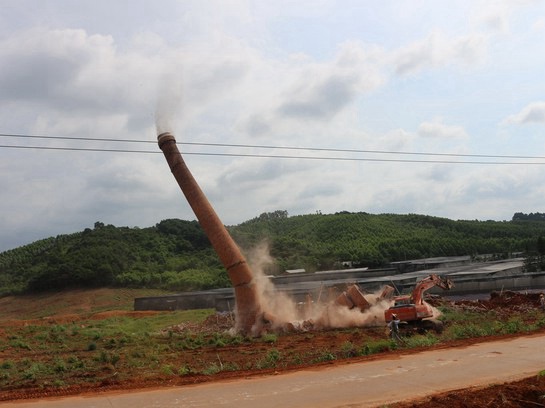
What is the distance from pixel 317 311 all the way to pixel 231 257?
19.0 feet

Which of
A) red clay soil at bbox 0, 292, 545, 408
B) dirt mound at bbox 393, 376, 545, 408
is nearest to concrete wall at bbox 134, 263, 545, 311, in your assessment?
red clay soil at bbox 0, 292, 545, 408

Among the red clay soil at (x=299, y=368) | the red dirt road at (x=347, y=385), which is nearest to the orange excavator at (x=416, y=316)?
the red clay soil at (x=299, y=368)

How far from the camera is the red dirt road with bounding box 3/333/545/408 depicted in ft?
34.8

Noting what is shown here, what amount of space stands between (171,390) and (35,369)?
23.3 feet

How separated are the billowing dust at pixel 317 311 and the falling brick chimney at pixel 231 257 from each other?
21.4 inches

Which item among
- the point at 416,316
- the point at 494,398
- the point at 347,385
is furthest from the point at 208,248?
the point at 494,398

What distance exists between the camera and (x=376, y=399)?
1032cm

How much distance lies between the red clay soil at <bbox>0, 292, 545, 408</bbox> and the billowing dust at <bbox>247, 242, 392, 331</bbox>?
1.16m

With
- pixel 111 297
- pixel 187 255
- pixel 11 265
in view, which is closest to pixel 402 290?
pixel 111 297

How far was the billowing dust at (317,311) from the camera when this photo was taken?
87.3ft

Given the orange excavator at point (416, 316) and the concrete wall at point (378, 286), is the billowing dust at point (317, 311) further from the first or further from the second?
the concrete wall at point (378, 286)

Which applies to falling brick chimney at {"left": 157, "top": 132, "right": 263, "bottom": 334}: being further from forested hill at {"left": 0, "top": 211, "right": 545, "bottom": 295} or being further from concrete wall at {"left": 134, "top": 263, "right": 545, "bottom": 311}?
forested hill at {"left": 0, "top": 211, "right": 545, "bottom": 295}

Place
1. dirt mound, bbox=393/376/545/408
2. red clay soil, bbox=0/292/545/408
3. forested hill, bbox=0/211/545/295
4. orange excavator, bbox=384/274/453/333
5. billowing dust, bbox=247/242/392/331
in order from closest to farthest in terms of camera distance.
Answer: dirt mound, bbox=393/376/545/408 < red clay soil, bbox=0/292/545/408 < orange excavator, bbox=384/274/453/333 < billowing dust, bbox=247/242/392/331 < forested hill, bbox=0/211/545/295

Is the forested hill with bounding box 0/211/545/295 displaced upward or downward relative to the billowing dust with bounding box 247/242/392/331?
upward
